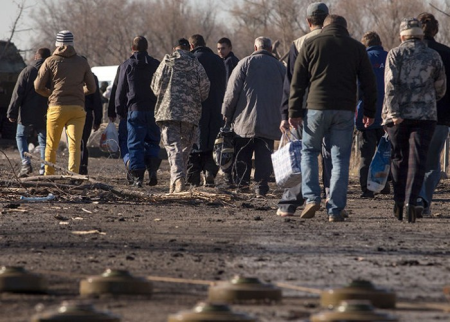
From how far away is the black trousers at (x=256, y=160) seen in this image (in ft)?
47.1

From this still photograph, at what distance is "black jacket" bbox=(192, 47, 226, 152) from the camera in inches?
618

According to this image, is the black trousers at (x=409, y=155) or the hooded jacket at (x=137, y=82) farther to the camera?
the hooded jacket at (x=137, y=82)

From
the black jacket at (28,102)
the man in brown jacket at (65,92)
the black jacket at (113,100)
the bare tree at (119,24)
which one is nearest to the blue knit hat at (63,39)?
the man in brown jacket at (65,92)

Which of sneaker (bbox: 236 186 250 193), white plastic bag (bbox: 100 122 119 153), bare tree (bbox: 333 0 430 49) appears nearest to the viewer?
sneaker (bbox: 236 186 250 193)

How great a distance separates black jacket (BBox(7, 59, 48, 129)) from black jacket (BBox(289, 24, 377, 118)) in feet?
24.8

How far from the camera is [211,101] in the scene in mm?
15758

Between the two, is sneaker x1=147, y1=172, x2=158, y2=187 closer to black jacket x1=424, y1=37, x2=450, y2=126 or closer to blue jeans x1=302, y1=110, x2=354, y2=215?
blue jeans x1=302, y1=110, x2=354, y2=215

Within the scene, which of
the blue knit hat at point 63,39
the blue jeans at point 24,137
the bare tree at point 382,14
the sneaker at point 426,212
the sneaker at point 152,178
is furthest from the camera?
the bare tree at point 382,14

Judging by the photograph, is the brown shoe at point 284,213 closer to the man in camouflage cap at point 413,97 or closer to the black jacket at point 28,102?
the man in camouflage cap at point 413,97

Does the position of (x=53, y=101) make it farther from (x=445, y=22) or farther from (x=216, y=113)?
(x=445, y=22)

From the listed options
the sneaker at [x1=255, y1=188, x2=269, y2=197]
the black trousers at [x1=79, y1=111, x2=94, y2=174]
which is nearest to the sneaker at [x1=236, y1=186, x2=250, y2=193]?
the sneaker at [x1=255, y1=188, x2=269, y2=197]

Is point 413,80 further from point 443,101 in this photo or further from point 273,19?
point 273,19

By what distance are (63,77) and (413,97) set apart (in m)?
5.71

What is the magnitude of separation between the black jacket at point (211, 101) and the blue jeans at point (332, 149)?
5198 millimetres
